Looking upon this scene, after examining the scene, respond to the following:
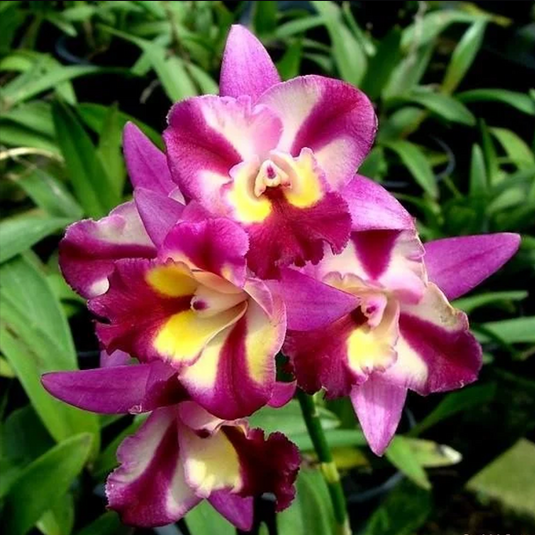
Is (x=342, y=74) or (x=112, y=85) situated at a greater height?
(x=342, y=74)

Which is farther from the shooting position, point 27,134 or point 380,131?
point 380,131

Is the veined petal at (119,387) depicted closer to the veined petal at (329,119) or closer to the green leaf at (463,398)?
the veined petal at (329,119)

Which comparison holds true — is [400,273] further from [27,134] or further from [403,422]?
[27,134]

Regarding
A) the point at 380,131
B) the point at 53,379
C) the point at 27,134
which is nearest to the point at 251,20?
the point at 380,131

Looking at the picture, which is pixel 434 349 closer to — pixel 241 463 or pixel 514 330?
pixel 241 463

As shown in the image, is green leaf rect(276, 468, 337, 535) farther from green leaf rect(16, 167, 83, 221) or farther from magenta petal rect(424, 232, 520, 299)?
green leaf rect(16, 167, 83, 221)

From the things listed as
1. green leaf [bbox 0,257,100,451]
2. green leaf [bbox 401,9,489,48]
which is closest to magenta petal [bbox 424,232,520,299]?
green leaf [bbox 0,257,100,451]
